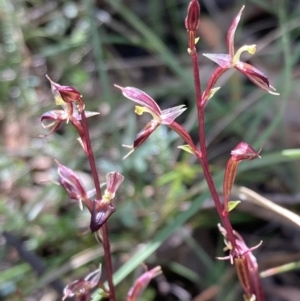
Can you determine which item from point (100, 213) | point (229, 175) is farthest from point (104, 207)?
point (229, 175)

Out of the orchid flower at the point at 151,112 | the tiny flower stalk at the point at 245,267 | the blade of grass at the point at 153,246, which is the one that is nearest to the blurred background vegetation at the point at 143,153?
the blade of grass at the point at 153,246

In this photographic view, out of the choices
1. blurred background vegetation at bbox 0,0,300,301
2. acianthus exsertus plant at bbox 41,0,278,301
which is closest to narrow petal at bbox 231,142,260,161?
acianthus exsertus plant at bbox 41,0,278,301

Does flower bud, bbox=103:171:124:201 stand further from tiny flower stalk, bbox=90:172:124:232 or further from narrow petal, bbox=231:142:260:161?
narrow petal, bbox=231:142:260:161

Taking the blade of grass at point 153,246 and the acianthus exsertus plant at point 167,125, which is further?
the blade of grass at point 153,246

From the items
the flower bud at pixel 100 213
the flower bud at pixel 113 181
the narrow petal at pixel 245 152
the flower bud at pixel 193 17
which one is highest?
the flower bud at pixel 193 17

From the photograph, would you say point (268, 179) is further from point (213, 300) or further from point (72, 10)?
point (72, 10)

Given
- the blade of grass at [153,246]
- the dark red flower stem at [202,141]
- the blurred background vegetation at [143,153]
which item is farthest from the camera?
the blurred background vegetation at [143,153]

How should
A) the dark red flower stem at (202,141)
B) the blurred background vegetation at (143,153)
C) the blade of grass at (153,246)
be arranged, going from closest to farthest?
the dark red flower stem at (202,141)
the blade of grass at (153,246)
the blurred background vegetation at (143,153)

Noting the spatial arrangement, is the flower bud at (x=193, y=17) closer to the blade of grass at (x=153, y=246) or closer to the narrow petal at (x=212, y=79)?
the narrow petal at (x=212, y=79)

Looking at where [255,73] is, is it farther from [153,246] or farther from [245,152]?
[153,246]
